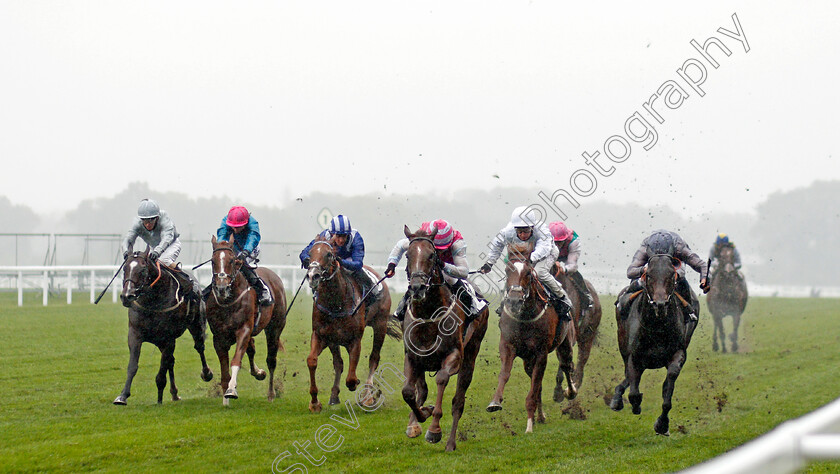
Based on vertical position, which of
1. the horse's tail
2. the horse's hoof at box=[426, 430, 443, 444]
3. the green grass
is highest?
the horse's tail

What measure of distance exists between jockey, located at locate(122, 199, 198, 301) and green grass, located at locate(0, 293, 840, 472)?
144 centimetres

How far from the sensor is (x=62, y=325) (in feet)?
47.6

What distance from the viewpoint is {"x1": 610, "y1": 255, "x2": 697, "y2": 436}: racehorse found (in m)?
7.19

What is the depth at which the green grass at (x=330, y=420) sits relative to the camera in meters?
6.32

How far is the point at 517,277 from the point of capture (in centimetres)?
720

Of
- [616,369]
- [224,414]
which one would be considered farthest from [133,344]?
[616,369]

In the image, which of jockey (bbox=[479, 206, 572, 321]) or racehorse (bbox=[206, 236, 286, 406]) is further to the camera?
racehorse (bbox=[206, 236, 286, 406])

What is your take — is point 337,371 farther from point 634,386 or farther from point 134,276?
point 634,386

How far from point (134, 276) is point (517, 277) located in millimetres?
3635

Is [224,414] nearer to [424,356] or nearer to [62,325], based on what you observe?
[424,356]

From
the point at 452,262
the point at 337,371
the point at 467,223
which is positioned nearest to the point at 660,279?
the point at 452,262

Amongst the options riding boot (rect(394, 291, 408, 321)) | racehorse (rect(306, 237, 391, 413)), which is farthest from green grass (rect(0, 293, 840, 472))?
riding boot (rect(394, 291, 408, 321))

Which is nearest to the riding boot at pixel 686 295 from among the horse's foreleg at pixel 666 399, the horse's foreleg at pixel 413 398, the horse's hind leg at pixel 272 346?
the horse's foreleg at pixel 666 399

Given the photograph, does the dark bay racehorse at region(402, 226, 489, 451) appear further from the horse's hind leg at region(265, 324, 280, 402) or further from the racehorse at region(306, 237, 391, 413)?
the horse's hind leg at region(265, 324, 280, 402)
